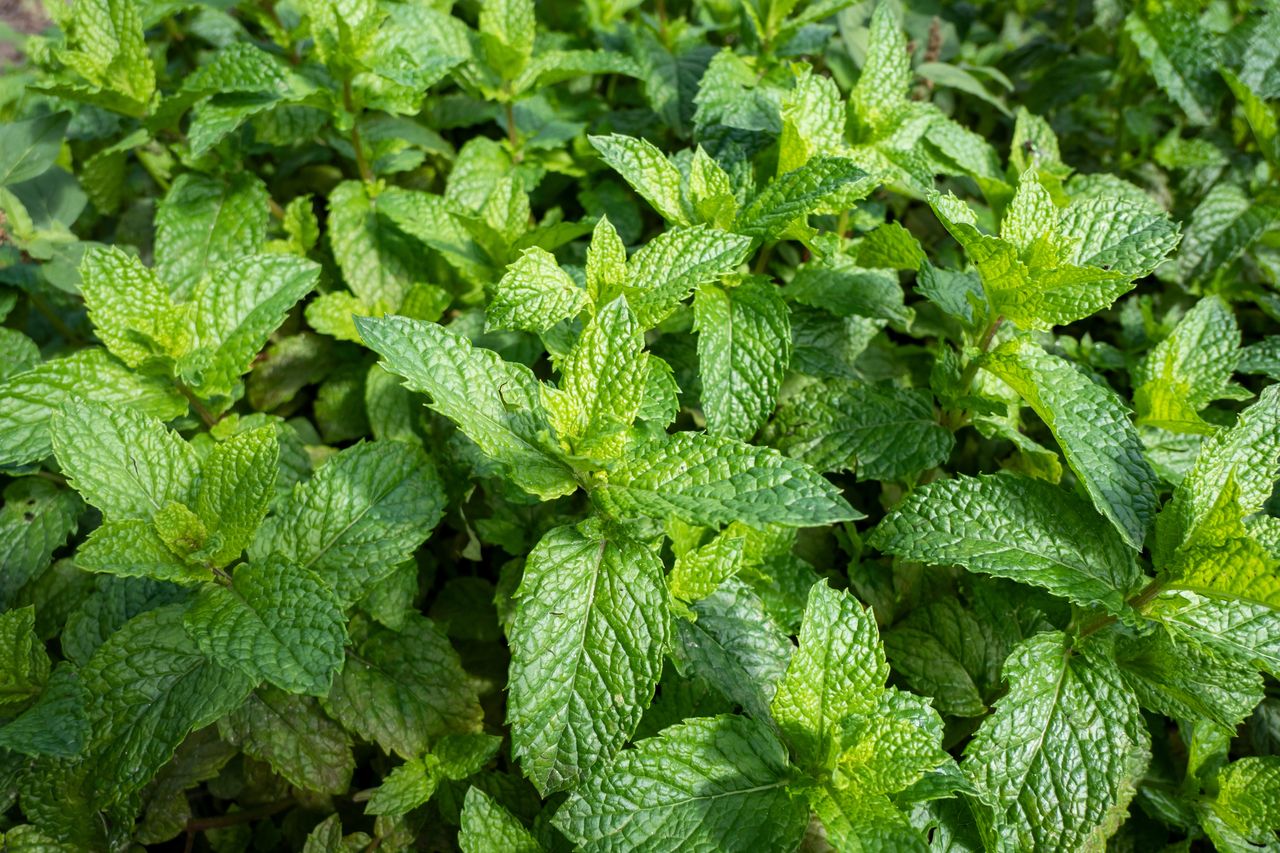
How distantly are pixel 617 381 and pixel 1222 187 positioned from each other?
7.42ft

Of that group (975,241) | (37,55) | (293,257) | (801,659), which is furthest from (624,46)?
(801,659)

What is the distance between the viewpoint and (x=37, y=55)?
2713 mm

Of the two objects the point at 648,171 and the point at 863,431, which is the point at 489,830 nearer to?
the point at 863,431

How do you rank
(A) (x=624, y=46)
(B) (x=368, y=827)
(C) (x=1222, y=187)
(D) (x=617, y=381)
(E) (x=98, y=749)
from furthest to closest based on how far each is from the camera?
(A) (x=624, y=46) → (C) (x=1222, y=187) → (B) (x=368, y=827) → (E) (x=98, y=749) → (D) (x=617, y=381)

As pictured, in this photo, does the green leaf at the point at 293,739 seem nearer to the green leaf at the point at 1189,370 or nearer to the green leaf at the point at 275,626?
the green leaf at the point at 275,626

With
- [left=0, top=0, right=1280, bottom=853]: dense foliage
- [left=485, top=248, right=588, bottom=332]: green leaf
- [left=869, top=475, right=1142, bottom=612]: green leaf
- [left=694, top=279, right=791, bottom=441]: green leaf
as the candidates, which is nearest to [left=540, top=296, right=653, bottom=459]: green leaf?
[left=0, top=0, right=1280, bottom=853]: dense foliage

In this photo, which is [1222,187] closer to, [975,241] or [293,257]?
[975,241]

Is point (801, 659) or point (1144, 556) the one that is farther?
point (1144, 556)

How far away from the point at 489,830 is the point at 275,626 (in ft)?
1.91

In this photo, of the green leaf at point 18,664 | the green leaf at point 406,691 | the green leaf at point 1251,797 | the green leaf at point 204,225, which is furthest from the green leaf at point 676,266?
the green leaf at point 1251,797

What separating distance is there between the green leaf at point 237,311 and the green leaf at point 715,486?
37.1 inches

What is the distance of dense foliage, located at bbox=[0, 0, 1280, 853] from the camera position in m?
1.51

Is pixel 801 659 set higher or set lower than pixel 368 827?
higher

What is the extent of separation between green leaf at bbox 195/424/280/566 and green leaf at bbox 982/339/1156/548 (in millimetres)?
1448
